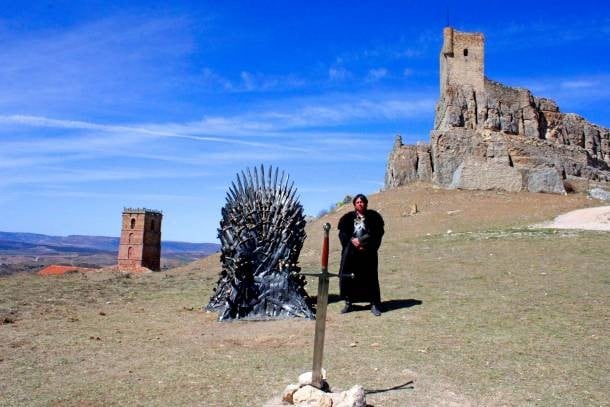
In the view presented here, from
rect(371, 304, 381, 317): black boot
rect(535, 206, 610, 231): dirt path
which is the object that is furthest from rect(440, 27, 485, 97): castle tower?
rect(371, 304, 381, 317): black boot

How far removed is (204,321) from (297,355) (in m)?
2.56

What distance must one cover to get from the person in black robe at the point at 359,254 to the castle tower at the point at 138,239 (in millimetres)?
51117

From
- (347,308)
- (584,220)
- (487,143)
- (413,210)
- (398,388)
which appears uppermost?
(487,143)

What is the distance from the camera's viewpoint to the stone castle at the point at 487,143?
31438 millimetres

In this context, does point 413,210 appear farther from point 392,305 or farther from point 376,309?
point 376,309

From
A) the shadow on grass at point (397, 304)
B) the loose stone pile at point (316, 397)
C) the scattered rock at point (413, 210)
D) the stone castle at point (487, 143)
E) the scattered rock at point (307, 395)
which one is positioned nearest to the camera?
the loose stone pile at point (316, 397)

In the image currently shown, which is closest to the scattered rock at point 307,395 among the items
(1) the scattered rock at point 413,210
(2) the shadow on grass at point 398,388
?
(2) the shadow on grass at point 398,388

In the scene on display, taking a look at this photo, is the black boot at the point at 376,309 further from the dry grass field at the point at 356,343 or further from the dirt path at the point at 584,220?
the dirt path at the point at 584,220

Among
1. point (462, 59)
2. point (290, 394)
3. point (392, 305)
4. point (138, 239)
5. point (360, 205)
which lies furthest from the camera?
point (138, 239)

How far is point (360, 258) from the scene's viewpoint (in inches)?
333

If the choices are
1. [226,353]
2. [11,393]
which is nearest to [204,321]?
[226,353]

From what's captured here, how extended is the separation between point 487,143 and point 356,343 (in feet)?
101

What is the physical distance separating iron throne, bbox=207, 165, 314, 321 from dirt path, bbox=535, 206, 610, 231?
43.9 feet

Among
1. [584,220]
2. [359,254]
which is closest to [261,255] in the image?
[359,254]
